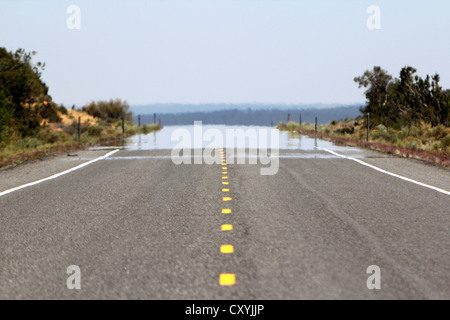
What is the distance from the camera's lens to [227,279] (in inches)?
200

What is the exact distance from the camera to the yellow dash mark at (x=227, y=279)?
495cm

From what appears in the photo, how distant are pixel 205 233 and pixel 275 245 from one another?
1115 millimetres

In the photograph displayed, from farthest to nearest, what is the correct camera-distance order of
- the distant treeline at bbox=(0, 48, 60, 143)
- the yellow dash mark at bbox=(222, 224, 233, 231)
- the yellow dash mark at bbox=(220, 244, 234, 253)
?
the distant treeline at bbox=(0, 48, 60, 143) → the yellow dash mark at bbox=(222, 224, 233, 231) → the yellow dash mark at bbox=(220, 244, 234, 253)

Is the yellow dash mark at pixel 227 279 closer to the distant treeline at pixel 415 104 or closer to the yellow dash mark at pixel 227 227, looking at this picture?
the yellow dash mark at pixel 227 227

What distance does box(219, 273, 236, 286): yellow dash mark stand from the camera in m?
4.95

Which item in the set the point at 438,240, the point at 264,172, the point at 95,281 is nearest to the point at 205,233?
the point at 95,281

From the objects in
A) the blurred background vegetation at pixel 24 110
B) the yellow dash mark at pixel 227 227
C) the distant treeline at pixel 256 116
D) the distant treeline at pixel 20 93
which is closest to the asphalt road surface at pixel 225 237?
the yellow dash mark at pixel 227 227

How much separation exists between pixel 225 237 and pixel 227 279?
1.76 m

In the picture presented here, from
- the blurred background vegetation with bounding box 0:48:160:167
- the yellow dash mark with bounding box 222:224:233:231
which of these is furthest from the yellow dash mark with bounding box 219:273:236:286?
the blurred background vegetation with bounding box 0:48:160:167

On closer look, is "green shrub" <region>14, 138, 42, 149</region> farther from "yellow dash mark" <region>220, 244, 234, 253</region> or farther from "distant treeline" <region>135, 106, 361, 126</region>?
"distant treeline" <region>135, 106, 361, 126</region>

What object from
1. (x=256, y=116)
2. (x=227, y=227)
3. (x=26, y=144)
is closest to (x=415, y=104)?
(x=26, y=144)

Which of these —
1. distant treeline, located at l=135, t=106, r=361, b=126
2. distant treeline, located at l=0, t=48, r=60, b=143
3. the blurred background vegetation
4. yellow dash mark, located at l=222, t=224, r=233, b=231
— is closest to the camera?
yellow dash mark, located at l=222, t=224, r=233, b=231

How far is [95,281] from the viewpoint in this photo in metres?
5.04
